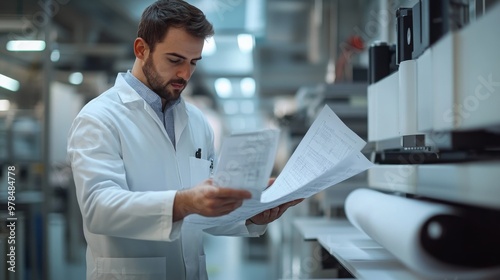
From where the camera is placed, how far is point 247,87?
7648mm

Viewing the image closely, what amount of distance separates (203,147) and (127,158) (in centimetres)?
30

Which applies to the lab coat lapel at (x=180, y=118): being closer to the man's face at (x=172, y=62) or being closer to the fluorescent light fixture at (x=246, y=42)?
the man's face at (x=172, y=62)

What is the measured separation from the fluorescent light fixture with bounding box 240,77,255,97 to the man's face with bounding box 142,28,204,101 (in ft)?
17.8

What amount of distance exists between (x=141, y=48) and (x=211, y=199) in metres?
0.55

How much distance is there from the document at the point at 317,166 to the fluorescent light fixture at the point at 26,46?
2467 mm

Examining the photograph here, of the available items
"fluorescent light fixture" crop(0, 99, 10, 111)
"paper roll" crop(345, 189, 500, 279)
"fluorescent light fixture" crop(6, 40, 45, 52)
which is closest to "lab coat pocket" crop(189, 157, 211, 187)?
"paper roll" crop(345, 189, 500, 279)

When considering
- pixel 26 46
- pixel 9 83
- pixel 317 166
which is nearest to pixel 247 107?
pixel 26 46

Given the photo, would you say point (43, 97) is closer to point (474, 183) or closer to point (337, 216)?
point (337, 216)

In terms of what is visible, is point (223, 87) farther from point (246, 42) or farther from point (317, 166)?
point (317, 166)

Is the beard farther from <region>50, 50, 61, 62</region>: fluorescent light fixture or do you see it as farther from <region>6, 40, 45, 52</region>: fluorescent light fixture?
<region>50, 50, 61, 62</region>: fluorescent light fixture

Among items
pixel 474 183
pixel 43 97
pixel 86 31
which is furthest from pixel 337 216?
pixel 86 31

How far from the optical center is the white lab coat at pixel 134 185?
3.62 ft

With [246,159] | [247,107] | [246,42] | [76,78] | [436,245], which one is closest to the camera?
[436,245]

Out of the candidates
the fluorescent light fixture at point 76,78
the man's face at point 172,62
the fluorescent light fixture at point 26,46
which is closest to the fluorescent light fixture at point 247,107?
the fluorescent light fixture at point 76,78
